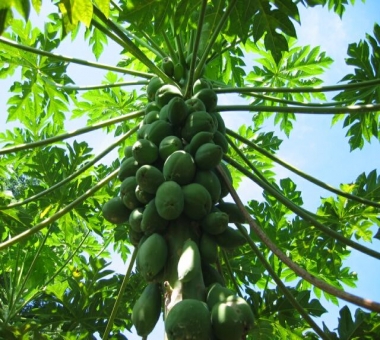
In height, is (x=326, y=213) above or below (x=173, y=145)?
above

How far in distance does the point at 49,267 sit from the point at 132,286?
3.62 feet

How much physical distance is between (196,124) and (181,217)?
549 mm

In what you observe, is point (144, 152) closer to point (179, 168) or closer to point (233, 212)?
point (179, 168)

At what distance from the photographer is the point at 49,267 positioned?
4410 millimetres

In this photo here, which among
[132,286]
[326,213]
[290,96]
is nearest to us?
[132,286]

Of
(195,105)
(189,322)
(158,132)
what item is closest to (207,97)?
(195,105)

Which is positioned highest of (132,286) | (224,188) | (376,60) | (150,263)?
(376,60)

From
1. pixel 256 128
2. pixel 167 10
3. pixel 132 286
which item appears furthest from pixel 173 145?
pixel 256 128

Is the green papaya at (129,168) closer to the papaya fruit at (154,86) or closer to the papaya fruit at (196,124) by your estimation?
the papaya fruit at (196,124)

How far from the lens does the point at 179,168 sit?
2.21 m

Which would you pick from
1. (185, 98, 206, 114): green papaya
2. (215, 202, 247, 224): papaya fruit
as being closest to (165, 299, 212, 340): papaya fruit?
(215, 202, 247, 224): papaya fruit

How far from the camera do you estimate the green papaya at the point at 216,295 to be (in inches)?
70.7

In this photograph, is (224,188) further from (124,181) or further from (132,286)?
(132,286)

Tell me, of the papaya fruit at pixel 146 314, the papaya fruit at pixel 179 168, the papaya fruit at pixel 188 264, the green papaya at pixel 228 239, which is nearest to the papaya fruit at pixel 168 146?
the papaya fruit at pixel 179 168
